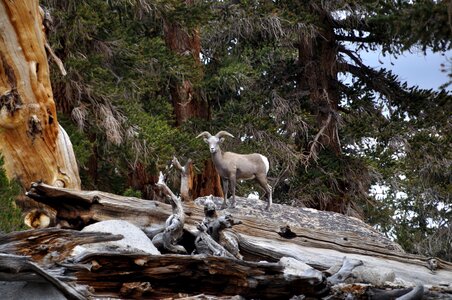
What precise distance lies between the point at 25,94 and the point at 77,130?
2.65 metres

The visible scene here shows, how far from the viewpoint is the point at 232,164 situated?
41.2 feet

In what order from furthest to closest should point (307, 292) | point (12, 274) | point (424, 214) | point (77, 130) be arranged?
point (424, 214)
point (77, 130)
point (307, 292)
point (12, 274)

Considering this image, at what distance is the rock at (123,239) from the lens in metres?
8.05

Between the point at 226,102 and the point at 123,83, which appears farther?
the point at 226,102

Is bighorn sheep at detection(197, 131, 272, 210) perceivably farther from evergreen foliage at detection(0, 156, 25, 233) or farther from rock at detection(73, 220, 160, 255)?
rock at detection(73, 220, 160, 255)

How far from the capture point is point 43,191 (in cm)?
923

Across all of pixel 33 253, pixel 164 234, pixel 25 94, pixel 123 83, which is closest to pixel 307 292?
pixel 164 234

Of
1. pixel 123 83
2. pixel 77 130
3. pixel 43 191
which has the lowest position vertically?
pixel 43 191

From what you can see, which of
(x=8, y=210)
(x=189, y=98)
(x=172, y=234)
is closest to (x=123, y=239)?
(x=172, y=234)

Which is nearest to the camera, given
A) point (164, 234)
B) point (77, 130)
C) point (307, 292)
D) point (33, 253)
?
point (33, 253)

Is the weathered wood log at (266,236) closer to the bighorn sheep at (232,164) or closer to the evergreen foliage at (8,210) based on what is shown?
the evergreen foliage at (8,210)

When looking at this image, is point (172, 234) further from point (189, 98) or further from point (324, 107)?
point (324, 107)

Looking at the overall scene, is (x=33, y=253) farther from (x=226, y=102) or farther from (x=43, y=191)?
(x=226, y=102)

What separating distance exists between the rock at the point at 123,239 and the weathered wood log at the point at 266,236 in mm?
673
